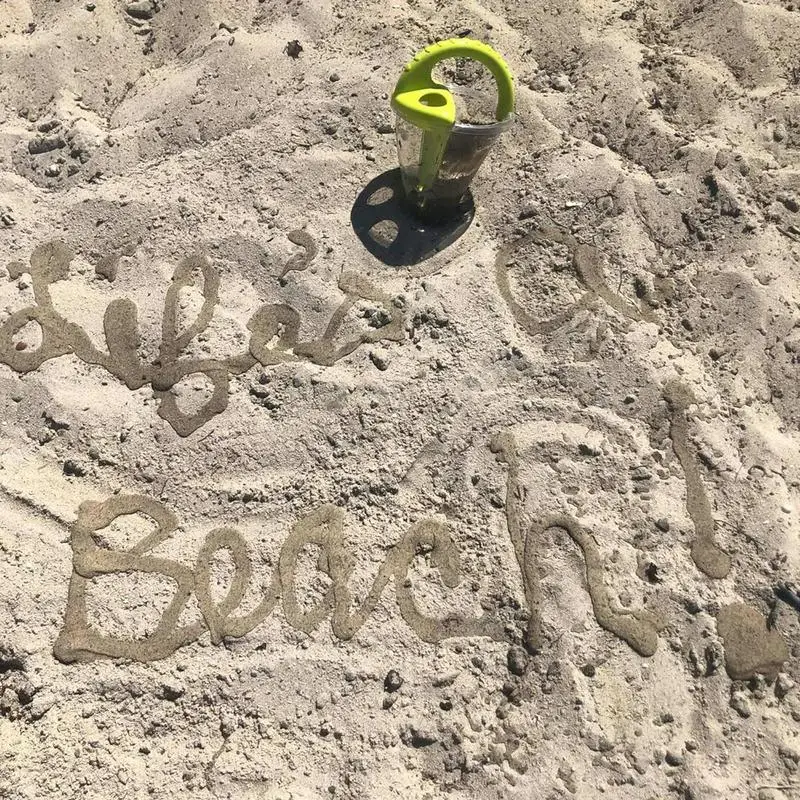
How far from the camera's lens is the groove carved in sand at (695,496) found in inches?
86.5

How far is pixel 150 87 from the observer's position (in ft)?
10.1

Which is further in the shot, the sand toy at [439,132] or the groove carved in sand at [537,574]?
the sand toy at [439,132]

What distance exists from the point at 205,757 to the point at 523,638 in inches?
40.2

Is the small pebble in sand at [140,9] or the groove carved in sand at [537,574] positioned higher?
the small pebble in sand at [140,9]

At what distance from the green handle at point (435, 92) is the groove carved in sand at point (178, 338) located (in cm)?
61

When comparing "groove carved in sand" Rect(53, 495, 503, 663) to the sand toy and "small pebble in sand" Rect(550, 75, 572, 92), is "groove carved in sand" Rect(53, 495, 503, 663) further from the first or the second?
"small pebble in sand" Rect(550, 75, 572, 92)

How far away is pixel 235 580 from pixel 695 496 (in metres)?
1.60

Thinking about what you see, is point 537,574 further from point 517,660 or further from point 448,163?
point 448,163

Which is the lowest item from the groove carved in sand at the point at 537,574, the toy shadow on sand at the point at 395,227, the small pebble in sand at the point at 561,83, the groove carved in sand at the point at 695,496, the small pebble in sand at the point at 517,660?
the small pebble in sand at the point at 517,660

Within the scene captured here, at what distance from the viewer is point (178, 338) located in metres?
2.54

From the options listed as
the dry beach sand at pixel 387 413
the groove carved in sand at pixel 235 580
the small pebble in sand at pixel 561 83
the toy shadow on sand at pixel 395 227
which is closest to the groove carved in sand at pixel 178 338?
the dry beach sand at pixel 387 413

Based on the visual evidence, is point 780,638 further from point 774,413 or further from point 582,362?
point 582,362

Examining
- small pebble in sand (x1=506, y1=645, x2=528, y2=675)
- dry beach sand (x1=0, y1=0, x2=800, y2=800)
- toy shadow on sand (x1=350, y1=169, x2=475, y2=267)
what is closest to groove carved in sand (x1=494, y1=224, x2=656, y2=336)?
dry beach sand (x1=0, y1=0, x2=800, y2=800)

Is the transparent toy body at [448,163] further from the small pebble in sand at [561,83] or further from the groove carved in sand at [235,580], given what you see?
the groove carved in sand at [235,580]
